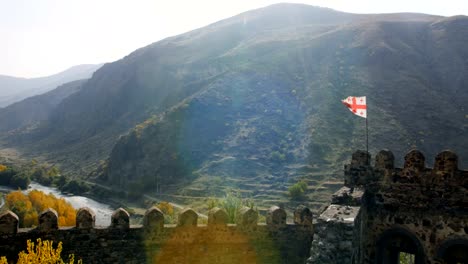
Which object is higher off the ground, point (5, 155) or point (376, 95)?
point (376, 95)

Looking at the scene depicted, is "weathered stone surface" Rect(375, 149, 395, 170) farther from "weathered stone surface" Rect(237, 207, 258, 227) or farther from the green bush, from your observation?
the green bush

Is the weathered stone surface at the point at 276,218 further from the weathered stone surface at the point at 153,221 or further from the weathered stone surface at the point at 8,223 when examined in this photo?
the weathered stone surface at the point at 8,223

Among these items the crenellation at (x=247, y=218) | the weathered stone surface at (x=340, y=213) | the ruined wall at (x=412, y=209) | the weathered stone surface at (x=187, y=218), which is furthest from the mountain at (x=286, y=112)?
the weathered stone surface at (x=187, y=218)

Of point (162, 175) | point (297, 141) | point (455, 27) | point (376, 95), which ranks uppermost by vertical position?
point (455, 27)

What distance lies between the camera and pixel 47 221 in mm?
11328

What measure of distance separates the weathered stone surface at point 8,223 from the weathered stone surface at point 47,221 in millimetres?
586

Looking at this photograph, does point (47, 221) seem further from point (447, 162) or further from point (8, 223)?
point (447, 162)

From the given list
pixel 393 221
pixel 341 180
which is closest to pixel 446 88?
pixel 341 180

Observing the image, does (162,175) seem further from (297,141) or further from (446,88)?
(446,88)

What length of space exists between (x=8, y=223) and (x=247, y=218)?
22.0 feet

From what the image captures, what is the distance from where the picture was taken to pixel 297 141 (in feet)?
208

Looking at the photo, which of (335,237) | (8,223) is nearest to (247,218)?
(335,237)

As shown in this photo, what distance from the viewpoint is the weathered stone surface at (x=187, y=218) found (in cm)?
1256

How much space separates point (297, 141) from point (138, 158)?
3379 cm
